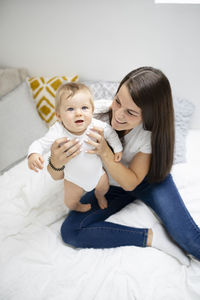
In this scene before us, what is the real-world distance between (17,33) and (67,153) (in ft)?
4.54

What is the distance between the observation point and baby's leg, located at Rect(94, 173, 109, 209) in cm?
119

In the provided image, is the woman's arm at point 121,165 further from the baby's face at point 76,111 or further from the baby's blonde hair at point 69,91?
the baby's blonde hair at point 69,91

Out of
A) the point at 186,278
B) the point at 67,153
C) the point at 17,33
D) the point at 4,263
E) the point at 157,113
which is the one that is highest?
the point at 17,33

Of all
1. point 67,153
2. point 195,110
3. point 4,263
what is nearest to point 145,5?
point 195,110

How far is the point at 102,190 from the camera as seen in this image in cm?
125

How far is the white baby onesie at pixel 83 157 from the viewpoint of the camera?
1048mm

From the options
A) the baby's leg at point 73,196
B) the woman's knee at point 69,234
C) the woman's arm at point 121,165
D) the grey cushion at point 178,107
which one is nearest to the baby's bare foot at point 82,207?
the baby's leg at point 73,196

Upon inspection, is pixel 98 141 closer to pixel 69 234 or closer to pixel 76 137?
pixel 76 137

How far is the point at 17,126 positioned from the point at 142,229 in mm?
1085

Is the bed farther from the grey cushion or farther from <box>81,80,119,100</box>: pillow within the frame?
<box>81,80,119,100</box>: pillow

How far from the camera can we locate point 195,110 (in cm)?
188

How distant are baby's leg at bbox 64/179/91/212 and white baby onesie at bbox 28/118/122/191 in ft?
0.15

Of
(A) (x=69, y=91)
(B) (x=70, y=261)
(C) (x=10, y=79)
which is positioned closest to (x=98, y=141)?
(A) (x=69, y=91)

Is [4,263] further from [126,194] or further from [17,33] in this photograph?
[17,33]
